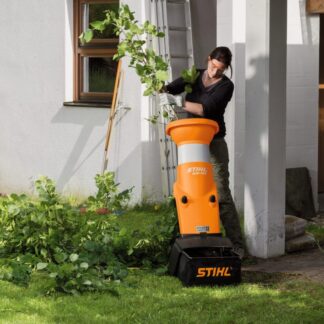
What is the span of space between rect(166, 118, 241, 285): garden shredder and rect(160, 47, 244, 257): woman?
1.16 feet

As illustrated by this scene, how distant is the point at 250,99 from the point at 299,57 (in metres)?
2.76

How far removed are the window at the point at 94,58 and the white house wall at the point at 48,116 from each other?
0.32 feet

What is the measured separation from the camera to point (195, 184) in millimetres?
8398

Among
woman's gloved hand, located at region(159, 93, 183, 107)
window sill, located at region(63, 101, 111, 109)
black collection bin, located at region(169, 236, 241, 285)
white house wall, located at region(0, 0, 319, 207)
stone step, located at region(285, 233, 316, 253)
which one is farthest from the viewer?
window sill, located at region(63, 101, 111, 109)

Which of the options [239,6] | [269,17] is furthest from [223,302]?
[239,6]

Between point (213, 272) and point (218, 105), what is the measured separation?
1532 millimetres

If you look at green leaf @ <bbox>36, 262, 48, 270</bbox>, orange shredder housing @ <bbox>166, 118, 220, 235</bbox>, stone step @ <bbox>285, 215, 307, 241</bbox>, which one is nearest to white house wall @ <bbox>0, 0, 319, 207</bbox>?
stone step @ <bbox>285, 215, 307, 241</bbox>

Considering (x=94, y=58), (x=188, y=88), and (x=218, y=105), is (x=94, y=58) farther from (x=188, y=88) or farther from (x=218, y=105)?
(x=218, y=105)

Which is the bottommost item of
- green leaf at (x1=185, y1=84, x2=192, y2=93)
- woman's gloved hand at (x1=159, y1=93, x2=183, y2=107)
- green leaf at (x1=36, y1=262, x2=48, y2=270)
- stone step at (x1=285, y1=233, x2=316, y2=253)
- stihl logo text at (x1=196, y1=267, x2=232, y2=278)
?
Result: stone step at (x1=285, y1=233, x2=316, y2=253)

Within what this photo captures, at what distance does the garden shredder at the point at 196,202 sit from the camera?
817 cm

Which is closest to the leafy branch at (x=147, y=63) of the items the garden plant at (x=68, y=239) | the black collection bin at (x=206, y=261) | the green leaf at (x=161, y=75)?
the green leaf at (x=161, y=75)

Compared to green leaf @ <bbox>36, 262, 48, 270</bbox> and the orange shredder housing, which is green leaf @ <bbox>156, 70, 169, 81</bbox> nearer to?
the orange shredder housing

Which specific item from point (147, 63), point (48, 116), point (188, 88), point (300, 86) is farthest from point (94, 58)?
point (188, 88)

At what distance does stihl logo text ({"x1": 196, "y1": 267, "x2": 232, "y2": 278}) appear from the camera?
8000 millimetres
